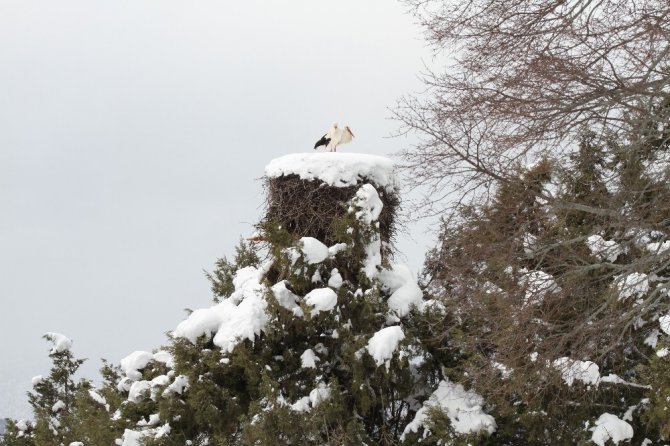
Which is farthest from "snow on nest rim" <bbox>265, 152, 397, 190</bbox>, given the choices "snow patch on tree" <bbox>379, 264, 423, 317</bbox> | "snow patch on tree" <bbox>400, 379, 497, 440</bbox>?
"snow patch on tree" <bbox>400, 379, 497, 440</bbox>

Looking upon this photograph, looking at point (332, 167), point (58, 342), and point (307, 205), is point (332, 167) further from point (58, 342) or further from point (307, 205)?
point (58, 342)

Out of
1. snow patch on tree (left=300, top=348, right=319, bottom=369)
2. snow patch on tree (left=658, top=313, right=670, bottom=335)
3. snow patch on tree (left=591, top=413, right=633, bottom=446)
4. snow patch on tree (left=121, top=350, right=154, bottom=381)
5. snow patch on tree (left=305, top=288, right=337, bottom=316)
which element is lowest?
snow patch on tree (left=591, top=413, right=633, bottom=446)

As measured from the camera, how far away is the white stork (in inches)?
426

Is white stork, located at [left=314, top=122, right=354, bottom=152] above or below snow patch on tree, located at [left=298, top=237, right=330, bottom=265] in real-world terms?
above

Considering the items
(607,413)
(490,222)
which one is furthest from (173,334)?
(607,413)

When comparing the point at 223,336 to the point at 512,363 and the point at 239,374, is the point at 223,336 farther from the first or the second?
the point at 512,363

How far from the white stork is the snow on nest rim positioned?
0.35m

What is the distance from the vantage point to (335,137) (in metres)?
10.8

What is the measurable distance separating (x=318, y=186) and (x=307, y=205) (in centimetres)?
30

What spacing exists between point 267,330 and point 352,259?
1471 mm

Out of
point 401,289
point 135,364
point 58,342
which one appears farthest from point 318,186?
point 58,342

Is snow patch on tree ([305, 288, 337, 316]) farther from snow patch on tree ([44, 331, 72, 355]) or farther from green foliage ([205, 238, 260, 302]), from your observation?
snow patch on tree ([44, 331, 72, 355])

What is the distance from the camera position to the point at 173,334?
10.1 metres

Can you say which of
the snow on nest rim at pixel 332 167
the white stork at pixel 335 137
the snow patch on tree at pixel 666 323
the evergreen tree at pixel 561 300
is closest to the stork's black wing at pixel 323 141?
the white stork at pixel 335 137
